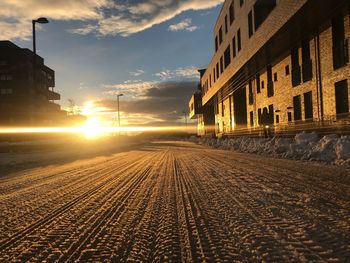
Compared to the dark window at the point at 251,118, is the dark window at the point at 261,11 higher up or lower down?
higher up

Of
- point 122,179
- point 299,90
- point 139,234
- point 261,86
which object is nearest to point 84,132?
point 261,86

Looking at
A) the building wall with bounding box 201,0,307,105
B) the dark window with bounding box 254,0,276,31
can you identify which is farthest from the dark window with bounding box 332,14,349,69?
the dark window with bounding box 254,0,276,31

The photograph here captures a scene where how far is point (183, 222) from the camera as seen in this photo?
3.87 meters

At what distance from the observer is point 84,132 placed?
71.0 meters

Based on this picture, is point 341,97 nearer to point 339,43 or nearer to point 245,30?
point 339,43

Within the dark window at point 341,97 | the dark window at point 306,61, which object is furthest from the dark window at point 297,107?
the dark window at point 341,97

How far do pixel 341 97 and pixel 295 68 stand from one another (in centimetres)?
485

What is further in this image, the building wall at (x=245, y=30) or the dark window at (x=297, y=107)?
the dark window at (x=297, y=107)

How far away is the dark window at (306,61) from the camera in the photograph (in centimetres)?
1872

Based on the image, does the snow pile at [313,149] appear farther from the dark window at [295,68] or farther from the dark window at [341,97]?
the dark window at [295,68]

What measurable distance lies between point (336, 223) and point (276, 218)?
61 centimetres

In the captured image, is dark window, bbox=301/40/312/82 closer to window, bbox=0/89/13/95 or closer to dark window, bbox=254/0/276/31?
dark window, bbox=254/0/276/31

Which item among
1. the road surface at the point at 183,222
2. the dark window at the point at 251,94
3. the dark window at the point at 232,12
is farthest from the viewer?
the dark window at the point at 251,94

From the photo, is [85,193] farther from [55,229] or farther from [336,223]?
[336,223]
